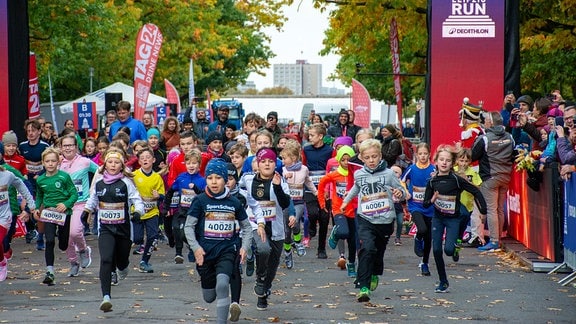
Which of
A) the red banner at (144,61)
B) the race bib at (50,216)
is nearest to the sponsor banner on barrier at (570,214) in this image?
the race bib at (50,216)

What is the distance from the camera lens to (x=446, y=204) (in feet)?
46.0

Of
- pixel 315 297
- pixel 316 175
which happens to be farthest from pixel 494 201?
pixel 315 297

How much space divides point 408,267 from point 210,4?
131 feet

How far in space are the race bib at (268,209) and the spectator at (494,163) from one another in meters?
5.96

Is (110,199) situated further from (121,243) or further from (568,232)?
(568,232)

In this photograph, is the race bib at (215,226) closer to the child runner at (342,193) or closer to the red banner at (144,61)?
the child runner at (342,193)

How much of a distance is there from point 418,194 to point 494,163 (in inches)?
135

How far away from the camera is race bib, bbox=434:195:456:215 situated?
14.0 m

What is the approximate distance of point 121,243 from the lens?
42.8 ft

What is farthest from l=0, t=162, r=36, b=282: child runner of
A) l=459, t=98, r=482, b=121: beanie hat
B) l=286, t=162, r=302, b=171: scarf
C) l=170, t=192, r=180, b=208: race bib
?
l=459, t=98, r=482, b=121: beanie hat

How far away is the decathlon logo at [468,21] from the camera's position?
2014 cm

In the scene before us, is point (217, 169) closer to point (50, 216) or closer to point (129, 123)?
point (50, 216)

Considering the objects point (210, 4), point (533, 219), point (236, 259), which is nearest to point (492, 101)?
→ point (533, 219)

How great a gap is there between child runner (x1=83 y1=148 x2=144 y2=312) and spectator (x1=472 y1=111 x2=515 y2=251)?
6.49 metres
